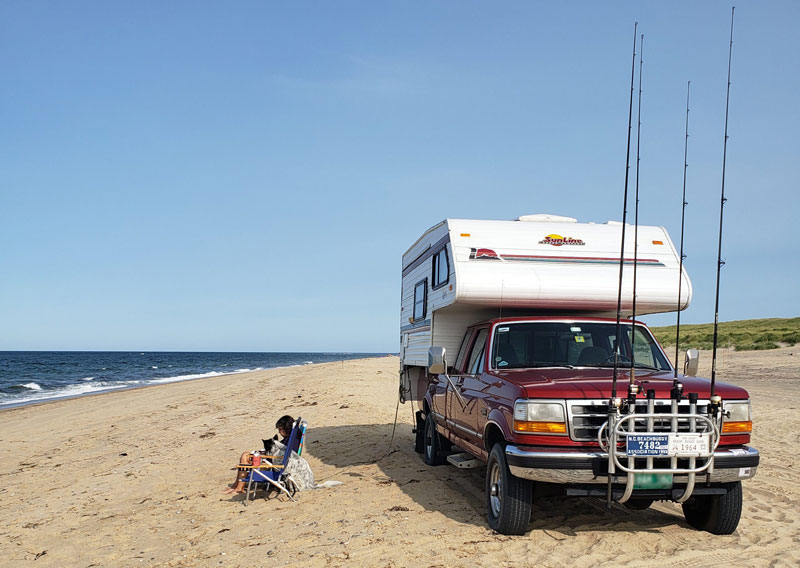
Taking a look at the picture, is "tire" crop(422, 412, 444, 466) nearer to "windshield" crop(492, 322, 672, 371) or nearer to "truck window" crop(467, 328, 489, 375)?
"truck window" crop(467, 328, 489, 375)

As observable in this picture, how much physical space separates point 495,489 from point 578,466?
114 cm

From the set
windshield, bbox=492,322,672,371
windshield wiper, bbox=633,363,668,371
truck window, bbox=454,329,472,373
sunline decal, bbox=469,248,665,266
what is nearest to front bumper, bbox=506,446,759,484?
windshield wiper, bbox=633,363,668,371

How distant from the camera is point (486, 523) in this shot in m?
6.76

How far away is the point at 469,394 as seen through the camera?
25.5ft

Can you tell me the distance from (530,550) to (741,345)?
97.5 ft

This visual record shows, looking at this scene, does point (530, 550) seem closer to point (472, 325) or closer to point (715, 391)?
point (715, 391)

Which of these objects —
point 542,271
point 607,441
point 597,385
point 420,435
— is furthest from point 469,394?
point 420,435

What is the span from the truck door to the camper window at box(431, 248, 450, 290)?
2.94 feet

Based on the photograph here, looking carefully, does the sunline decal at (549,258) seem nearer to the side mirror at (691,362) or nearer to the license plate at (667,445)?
the side mirror at (691,362)

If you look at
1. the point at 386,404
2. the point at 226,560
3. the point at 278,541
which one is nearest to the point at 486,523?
the point at 278,541

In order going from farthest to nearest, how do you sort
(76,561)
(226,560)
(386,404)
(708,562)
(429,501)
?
(386,404) → (429,501) → (76,561) → (226,560) → (708,562)

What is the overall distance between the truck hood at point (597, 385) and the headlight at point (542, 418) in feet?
0.25

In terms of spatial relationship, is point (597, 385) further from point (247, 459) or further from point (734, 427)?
point (247, 459)

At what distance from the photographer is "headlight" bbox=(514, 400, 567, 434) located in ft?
19.2
